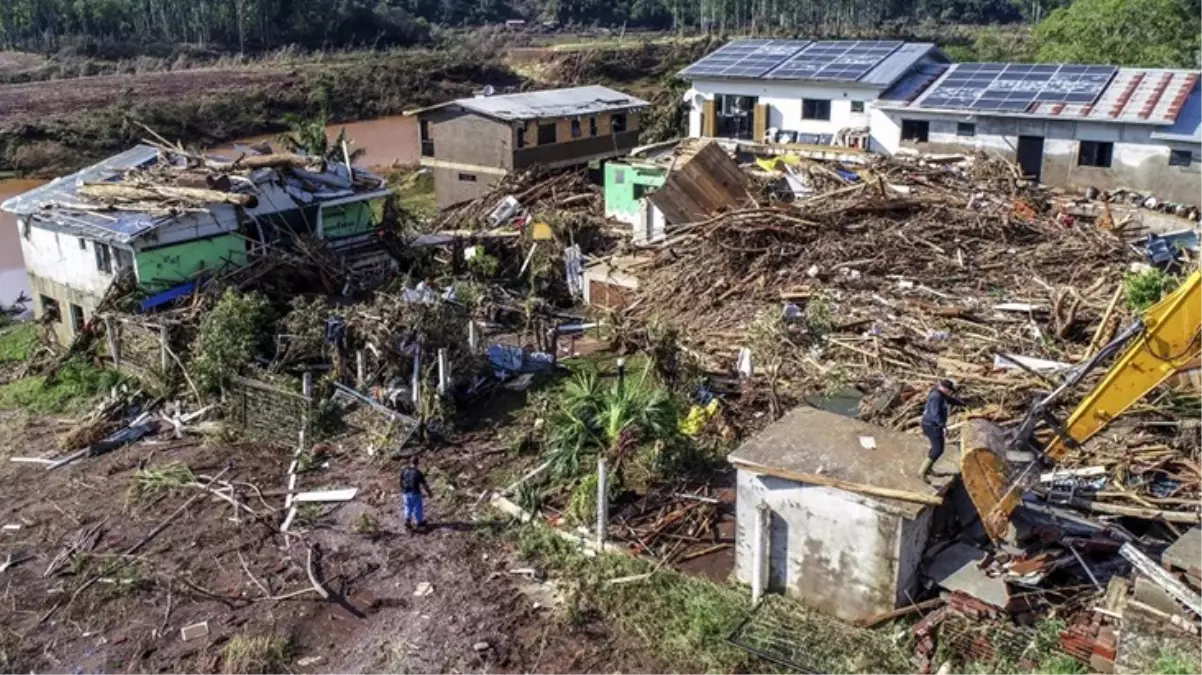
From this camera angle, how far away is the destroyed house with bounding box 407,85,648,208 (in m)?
31.2

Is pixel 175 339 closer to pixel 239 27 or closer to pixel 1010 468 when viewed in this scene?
pixel 1010 468

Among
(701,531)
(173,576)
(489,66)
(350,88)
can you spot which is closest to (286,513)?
(173,576)

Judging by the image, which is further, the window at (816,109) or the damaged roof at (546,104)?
the window at (816,109)

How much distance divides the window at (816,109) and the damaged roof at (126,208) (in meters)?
14.5

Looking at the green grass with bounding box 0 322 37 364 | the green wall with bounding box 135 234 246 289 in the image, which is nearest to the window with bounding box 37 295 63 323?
A: the green grass with bounding box 0 322 37 364

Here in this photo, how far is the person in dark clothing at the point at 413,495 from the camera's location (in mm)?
13219

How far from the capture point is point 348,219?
23.6 metres

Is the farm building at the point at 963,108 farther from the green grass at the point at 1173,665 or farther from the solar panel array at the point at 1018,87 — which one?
the green grass at the point at 1173,665

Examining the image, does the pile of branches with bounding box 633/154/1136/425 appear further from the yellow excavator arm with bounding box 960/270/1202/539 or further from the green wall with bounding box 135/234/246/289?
the green wall with bounding box 135/234/246/289

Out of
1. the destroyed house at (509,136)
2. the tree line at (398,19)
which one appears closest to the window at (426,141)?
the destroyed house at (509,136)

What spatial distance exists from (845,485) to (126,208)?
16.1m

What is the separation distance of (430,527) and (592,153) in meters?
22.2

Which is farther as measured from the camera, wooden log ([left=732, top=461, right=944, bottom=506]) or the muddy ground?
the muddy ground

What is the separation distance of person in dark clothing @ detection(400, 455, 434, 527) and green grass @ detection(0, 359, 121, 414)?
8764 millimetres
